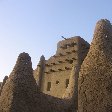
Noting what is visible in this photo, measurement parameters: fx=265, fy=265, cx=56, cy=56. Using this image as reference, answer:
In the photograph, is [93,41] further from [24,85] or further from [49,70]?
[49,70]

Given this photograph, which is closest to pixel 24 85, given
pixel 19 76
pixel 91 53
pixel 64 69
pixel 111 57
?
pixel 19 76

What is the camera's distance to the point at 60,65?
1501 inches

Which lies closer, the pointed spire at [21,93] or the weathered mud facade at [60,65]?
the pointed spire at [21,93]

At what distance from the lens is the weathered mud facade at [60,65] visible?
35906mm

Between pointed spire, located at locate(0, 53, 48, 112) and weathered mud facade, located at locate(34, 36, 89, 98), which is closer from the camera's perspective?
pointed spire, located at locate(0, 53, 48, 112)

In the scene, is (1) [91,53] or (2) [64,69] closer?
(1) [91,53]

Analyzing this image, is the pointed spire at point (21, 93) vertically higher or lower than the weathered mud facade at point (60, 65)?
lower

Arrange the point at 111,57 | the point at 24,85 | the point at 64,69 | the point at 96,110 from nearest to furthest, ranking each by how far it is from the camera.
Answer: the point at 96,110, the point at 111,57, the point at 24,85, the point at 64,69

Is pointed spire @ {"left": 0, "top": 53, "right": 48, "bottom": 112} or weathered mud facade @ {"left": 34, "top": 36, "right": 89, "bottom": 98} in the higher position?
weathered mud facade @ {"left": 34, "top": 36, "right": 89, "bottom": 98}

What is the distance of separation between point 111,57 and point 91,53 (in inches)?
52.0

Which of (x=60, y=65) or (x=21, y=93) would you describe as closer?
(x=21, y=93)

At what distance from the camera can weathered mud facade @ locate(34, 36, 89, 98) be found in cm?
3591

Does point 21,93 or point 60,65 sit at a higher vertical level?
point 60,65

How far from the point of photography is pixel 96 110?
14.3m
